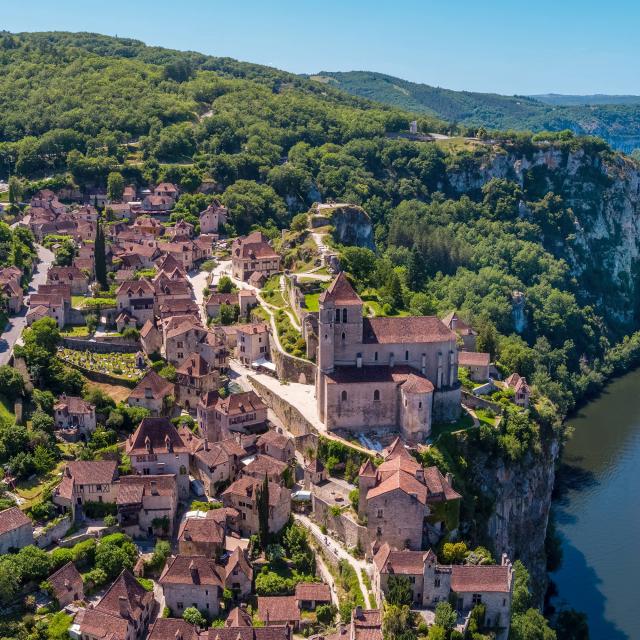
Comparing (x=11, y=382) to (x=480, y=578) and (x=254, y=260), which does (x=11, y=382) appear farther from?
(x=480, y=578)

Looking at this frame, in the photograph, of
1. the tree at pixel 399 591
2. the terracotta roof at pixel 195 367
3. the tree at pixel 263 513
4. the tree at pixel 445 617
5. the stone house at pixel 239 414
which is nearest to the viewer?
the tree at pixel 445 617

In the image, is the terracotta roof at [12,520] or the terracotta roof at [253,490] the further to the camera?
the terracotta roof at [253,490]

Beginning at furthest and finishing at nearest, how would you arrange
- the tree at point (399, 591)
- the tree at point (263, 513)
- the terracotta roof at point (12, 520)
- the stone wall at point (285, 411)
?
1. the stone wall at point (285, 411)
2. the tree at point (263, 513)
3. the terracotta roof at point (12, 520)
4. the tree at point (399, 591)

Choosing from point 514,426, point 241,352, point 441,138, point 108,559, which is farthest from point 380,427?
point 441,138

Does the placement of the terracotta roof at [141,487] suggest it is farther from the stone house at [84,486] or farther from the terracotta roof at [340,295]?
the terracotta roof at [340,295]

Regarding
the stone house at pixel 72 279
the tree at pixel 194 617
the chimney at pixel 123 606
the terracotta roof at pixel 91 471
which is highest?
the stone house at pixel 72 279

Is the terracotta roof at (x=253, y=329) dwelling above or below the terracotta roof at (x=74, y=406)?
above

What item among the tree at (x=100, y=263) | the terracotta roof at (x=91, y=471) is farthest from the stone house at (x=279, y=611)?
the tree at (x=100, y=263)
